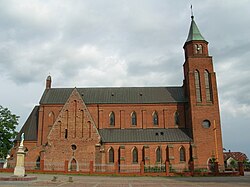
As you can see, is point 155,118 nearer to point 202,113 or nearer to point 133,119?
point 133,119

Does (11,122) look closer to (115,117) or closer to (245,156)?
(115,117)

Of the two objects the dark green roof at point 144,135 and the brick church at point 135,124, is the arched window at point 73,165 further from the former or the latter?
the dark green roof at point 144,135

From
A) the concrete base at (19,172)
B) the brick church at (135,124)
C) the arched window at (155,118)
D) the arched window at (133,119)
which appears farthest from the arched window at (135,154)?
the concrete base at (19,172)

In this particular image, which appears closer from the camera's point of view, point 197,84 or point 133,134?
point 133,134

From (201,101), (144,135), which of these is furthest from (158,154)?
(201,101)

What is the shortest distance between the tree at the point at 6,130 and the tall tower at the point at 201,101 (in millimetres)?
30254

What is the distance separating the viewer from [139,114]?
47.8m

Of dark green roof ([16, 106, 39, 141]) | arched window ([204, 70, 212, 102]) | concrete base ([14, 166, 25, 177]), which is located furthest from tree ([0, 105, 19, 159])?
arched window ([204, 70, 212, 102])

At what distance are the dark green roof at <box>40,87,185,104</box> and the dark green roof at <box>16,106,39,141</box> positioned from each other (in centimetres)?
332

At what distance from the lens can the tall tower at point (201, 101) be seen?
136 feet

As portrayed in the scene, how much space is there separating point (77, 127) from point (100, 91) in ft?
37.4

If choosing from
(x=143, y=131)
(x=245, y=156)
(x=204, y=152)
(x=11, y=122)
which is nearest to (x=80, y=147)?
(x=143, y=131)

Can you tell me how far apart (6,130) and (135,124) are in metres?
22.3

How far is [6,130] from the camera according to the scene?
45500 mm
